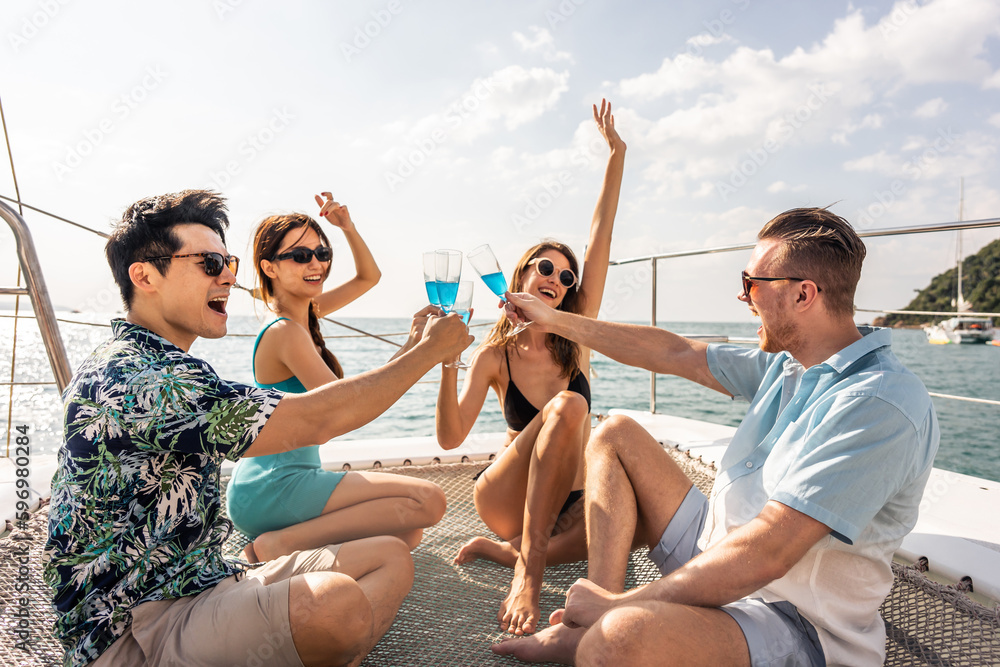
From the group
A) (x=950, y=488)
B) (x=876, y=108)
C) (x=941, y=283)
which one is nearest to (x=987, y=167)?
(x=941, y=283)

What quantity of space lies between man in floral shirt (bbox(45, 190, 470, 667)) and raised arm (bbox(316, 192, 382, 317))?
47.1 inches

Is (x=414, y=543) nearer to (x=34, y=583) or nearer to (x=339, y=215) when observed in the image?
(x=34, y=583)

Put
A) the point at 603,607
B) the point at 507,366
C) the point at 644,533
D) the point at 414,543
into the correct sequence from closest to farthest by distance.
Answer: the point at 603,607, the point at 644,533, the point at 414,543, the point at 507,366

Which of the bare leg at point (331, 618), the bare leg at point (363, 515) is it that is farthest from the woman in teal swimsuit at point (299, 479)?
the bare leg at point (331, 618)

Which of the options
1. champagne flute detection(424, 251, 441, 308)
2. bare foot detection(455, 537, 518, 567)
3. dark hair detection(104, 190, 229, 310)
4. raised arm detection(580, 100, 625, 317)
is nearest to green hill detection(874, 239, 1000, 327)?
raised arm detection(580, 100, 625, 317)

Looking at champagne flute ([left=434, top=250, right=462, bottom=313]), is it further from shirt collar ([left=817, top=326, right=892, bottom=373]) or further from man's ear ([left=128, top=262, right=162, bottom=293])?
shirt collar ([left=817, top=326, right=892, bottom=373])

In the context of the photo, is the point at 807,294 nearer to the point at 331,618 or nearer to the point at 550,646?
the point at 550,646

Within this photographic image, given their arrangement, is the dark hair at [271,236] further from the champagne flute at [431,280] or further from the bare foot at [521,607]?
the bare foot at [521,607]

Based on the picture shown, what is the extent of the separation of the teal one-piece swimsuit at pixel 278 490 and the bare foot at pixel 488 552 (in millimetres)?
622

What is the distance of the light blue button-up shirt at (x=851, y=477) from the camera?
1.15 m

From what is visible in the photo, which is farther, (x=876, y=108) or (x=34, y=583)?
(x=876, y=108)

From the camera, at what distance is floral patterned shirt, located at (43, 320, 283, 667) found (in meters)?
1.18

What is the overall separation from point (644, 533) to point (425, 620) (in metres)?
0.78

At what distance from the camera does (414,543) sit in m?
2.44
